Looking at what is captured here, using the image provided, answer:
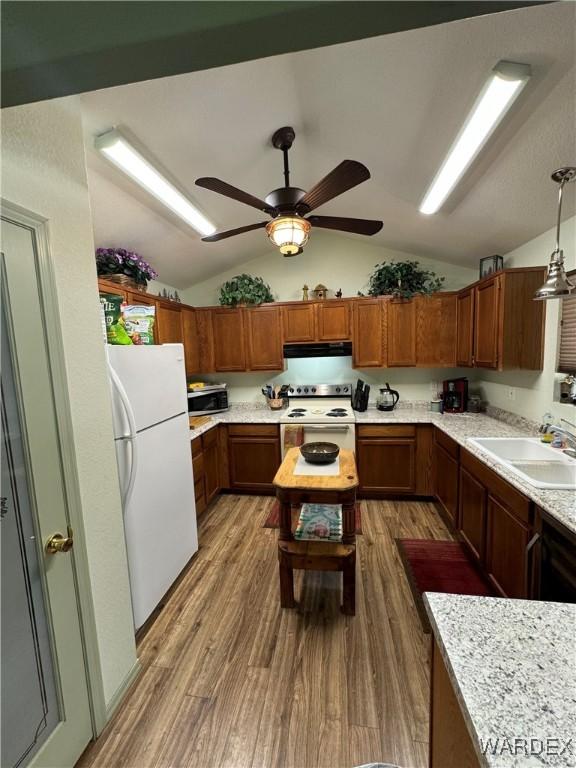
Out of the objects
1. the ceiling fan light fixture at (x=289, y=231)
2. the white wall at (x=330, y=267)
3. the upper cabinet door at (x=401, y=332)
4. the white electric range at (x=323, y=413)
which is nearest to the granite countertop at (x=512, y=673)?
the ceiling fan light fixture at (x=289, y=231)

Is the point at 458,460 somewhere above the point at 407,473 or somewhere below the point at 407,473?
above

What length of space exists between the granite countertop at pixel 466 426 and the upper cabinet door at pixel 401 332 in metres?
0.62

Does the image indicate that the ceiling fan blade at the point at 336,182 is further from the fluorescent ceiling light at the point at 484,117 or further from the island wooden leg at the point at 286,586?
the island wooden leg at the point at 286,586

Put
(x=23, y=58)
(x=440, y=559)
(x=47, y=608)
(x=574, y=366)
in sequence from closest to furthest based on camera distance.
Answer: (x=23, y=58), (x=47, y=608), (x=574, y=366), (x=440, y=559)

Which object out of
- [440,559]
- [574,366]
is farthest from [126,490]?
[574,366]

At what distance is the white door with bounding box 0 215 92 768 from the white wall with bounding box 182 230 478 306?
296 centimetres

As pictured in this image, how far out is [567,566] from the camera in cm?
129

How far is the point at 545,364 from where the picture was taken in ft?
7.68

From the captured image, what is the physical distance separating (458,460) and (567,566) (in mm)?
1253

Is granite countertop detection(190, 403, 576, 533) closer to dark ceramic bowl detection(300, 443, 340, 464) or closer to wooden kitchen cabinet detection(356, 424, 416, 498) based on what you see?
wooden kitchen cabinet detection(356, 424, 416, 498)

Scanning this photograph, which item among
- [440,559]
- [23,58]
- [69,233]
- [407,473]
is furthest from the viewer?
[407,473]

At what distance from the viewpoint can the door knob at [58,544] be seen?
45.3 inches

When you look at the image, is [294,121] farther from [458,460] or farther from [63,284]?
[458,460]

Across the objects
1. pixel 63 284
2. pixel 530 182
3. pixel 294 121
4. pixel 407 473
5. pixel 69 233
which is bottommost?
pixel 407 473
